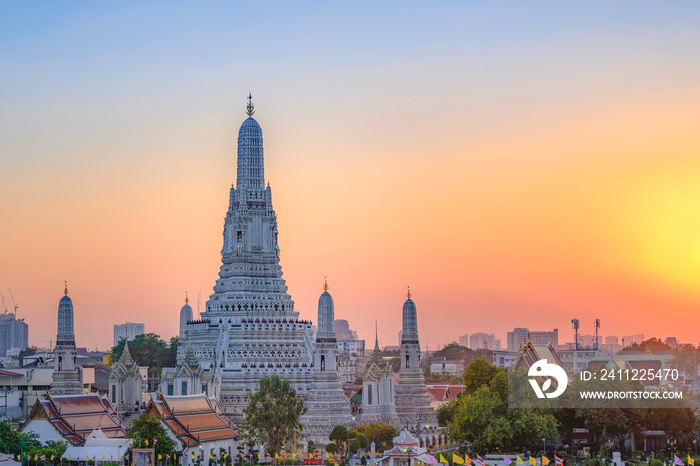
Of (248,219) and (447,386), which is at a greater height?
(248,219)

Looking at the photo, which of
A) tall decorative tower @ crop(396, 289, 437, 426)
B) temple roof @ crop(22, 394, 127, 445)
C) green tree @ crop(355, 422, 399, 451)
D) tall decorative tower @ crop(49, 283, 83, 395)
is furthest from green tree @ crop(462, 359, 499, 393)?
tall decorative tower @ crop(49, 283, 83, 395)

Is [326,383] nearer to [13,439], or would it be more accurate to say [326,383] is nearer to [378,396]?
[378,396]

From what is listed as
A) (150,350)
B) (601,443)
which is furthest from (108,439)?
(150,350)

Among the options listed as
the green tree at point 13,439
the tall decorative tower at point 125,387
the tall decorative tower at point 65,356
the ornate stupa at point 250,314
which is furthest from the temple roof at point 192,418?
the tall decorative tower at point 65,356

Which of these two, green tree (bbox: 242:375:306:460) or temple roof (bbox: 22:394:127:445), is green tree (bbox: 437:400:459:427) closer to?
green tree (bbox: 242:375:306:460)

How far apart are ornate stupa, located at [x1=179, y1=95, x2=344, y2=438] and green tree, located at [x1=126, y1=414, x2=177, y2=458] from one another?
89.1ft

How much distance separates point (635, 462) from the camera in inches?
3445

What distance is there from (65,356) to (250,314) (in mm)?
18418

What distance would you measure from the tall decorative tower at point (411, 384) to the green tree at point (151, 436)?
38037mm

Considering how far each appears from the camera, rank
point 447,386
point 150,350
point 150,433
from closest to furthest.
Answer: point 150,433 < point 447,386 < point 150,350

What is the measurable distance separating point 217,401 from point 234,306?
51.7ft

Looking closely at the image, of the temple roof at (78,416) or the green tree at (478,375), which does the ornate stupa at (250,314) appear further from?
the temple roof at (78,416)

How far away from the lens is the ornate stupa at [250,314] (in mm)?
118812

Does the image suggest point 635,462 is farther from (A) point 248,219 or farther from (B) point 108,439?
(A) point 248,219
